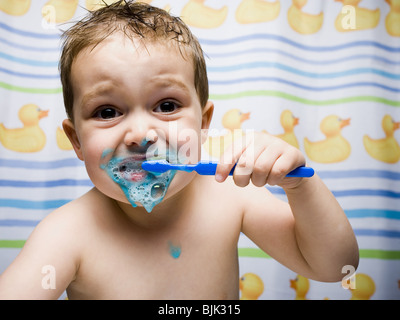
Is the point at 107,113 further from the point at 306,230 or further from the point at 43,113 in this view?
the point at 43,113

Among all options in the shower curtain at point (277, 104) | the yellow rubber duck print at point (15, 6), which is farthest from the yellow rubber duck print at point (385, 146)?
the yellow rubber duck print at point (15, 6)

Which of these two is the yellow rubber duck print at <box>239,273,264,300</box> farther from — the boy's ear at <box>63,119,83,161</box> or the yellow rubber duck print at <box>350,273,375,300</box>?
the boy's ear at <box>63,119,83,161</box>

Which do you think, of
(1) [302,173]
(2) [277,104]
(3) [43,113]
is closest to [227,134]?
(2) [277,104]

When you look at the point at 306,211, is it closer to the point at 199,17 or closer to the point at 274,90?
→ the point at 274,90

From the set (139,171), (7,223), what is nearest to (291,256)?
(139,171)

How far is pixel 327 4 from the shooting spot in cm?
131

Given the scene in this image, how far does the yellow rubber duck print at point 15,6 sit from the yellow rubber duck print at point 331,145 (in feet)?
3.17

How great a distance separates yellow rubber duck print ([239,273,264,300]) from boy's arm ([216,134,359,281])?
1.29 feet

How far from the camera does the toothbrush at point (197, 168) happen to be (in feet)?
1.82

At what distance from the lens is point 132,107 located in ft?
2.06

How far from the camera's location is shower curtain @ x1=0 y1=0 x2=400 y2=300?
1202 mm

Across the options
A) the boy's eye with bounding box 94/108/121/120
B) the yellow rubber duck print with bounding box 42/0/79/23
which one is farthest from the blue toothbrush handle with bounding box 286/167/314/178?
the yellow rubber duck print with bounding box 42/0/79/23
